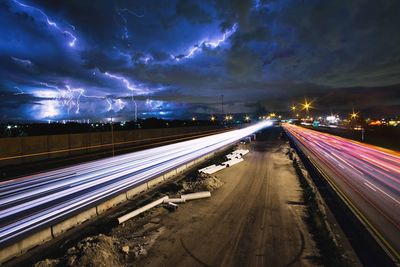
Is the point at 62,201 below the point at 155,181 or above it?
above

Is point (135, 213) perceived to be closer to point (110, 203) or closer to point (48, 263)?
point (110, 203)

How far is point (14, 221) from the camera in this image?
8102 mm

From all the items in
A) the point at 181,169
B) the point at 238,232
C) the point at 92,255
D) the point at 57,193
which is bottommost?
the point at 238,232

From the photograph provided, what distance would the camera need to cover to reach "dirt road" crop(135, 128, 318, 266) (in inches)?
248

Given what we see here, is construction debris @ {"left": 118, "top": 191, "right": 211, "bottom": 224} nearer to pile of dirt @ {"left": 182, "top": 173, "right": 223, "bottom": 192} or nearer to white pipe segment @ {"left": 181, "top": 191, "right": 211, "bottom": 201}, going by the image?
→ white pipe segment @ {"left": 181, "top": 191, "right": 211, "bottom": 201}

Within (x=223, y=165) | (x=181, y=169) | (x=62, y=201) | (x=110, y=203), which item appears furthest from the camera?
(x=223, y=165)

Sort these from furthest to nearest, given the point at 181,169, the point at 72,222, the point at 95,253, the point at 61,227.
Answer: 1. the point at 181,169
2. the point at 72,222
3. the point at 61,227
4. the point at 95,253

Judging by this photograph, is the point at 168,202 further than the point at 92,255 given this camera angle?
Yes

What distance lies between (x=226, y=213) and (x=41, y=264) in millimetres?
5923

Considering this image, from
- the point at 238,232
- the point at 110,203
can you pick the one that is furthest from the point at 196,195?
the point at 238,232

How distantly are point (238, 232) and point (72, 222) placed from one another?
5412 millimetres

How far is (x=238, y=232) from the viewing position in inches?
307

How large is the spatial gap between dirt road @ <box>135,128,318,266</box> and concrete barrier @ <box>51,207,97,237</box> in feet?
8.64

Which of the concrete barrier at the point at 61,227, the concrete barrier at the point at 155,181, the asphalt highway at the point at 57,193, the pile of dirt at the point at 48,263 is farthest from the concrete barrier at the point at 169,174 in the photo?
the pile of dirt at the point at 48,263
